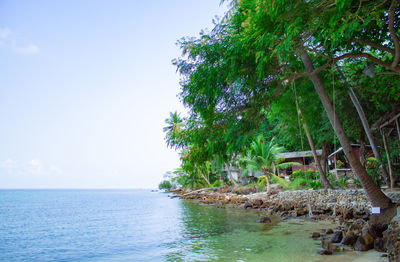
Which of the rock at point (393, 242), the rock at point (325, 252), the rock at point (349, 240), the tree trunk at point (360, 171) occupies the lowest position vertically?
the rock at point (325, 252)

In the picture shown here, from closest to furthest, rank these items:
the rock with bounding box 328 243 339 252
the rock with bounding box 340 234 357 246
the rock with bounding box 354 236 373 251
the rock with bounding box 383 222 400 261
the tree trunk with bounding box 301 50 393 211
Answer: the rock with bounding box 383 222 400 261, the rock with bounding box 354 236 373 251, the rock with bounding box 328 243 339 252, the rock with bounding box 340 234 357 246, the tree trunk with bounding box 301 50 393 211

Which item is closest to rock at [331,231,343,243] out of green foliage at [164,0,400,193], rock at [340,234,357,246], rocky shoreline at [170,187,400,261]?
rocky shoreline at [170,187,400,261]

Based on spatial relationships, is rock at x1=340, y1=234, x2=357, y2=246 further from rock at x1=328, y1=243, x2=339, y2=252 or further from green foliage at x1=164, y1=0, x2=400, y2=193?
green foliage at x1=164, y1=0, x2=400, y2=193

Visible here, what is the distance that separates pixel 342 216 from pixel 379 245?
4.40 metres

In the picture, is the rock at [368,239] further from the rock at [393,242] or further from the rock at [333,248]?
the rock at [333,248]

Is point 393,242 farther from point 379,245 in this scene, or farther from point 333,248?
point 333,248

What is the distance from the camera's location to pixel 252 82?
7.35 metres

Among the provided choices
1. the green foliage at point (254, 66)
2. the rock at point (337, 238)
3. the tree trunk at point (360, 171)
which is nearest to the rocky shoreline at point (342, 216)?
the rock at point (337, 238)

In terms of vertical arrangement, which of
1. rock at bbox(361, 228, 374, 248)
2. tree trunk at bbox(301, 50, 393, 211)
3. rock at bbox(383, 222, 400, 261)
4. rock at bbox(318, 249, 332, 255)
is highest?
tree trunk at bbox(301, 50, 393, 211)

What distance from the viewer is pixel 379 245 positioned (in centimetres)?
583

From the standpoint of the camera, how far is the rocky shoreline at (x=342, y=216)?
5.86 metres

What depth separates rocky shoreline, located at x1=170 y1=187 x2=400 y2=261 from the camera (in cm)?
586

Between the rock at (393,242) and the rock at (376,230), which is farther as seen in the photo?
the rock at (376,230)

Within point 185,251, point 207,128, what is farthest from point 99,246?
point 207,128
